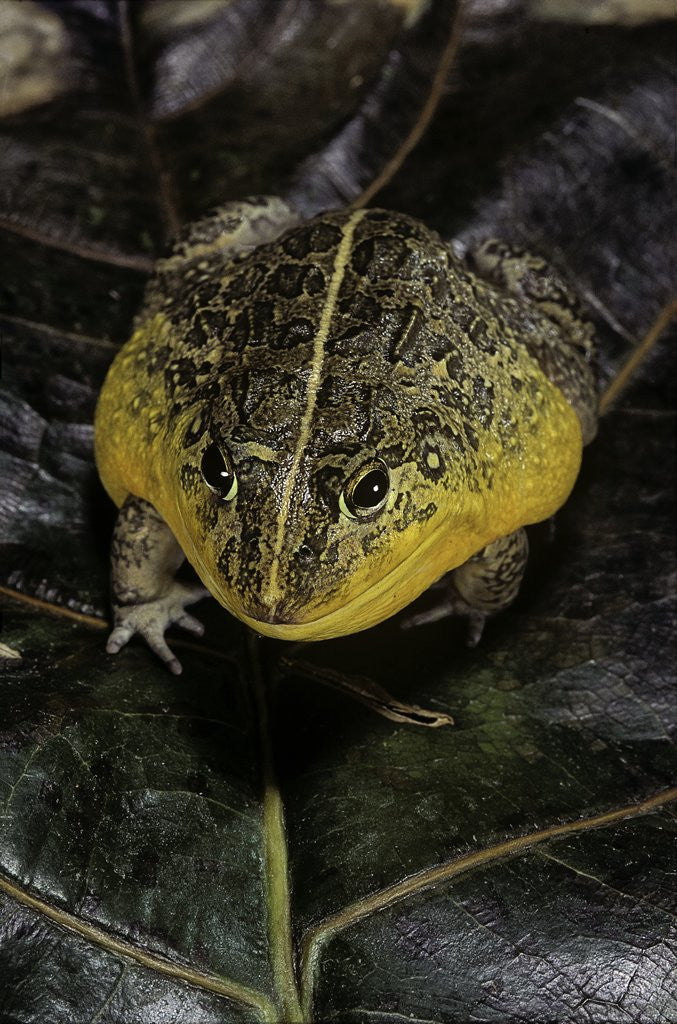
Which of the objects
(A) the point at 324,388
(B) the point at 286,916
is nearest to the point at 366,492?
(A) the point at 324,388

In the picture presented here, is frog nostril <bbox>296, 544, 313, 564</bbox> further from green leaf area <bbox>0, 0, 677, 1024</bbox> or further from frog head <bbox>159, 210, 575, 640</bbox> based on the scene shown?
green leaf area <bbox>0, 0, 677, 1024</bbox>

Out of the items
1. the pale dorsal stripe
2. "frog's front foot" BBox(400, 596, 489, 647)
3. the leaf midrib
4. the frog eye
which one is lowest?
"frog's front foot" BBox(400, 596, 489, 647)

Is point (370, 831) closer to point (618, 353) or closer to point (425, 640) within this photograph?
point (425, 640)

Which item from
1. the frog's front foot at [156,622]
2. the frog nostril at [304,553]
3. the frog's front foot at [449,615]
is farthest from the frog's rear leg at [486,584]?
the frog nostril at [304,553]

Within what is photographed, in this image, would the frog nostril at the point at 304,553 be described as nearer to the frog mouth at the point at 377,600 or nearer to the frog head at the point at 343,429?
the frog head at the point at 343,429

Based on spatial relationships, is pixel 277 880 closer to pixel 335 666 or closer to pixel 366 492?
pixel 335 666

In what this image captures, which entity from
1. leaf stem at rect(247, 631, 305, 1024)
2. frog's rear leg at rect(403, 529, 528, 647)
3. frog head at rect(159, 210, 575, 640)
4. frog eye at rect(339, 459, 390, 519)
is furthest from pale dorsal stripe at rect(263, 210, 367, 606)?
frog's rear leg at rect(403, 529, 528, 647)

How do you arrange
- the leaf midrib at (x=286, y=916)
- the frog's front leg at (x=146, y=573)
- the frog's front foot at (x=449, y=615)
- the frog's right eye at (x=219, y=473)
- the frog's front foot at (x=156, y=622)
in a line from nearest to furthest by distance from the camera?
the leaf midrib at (x=286, y=916) < the frog's right eye at (x=219, y=473) < the frog's front foot at (x=156, y=622) < the frog's front leg at (x=146, y=573) < the frog's front foot at (x=449, y=615)
